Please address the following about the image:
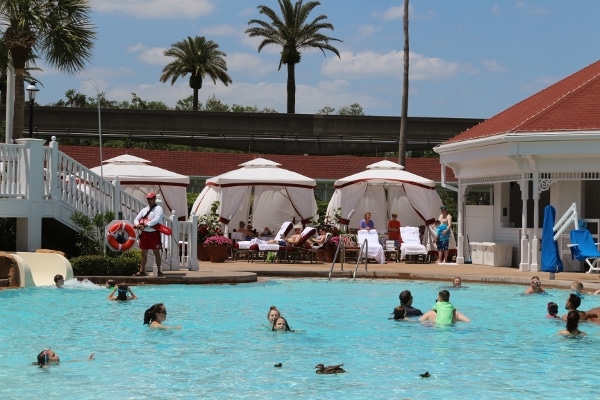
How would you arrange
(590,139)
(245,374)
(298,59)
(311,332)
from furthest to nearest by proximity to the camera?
(298,59) < (590,139) < (311,332) < (245,374)

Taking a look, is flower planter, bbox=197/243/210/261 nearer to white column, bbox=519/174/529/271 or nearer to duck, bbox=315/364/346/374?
white column, bbox=519/174/529/271

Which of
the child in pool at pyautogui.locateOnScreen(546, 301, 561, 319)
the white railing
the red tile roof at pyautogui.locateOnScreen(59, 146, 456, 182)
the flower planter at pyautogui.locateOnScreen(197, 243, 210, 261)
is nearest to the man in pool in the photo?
the child in pool at pyautogui.locateOnScreen(546, 301, 561, 319)

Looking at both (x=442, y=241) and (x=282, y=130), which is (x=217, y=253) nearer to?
(x=442, y=241)

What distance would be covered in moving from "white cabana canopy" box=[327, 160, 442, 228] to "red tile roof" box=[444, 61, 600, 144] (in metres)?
2.53

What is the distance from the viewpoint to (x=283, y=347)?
14078mm

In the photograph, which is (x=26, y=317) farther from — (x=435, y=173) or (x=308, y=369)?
(x=435, y=173)

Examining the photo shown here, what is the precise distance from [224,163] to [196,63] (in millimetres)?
26546


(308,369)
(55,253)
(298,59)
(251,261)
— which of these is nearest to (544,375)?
(308,369)

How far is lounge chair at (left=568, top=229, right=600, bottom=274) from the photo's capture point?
23.2 m

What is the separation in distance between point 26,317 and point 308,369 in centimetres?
601

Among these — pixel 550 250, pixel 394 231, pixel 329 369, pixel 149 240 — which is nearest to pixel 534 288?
pixel 550 250

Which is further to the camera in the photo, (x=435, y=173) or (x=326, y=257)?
(x=435, y=173)

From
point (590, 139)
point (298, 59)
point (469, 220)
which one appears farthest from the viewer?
point (298, 59)

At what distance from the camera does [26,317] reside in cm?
1658
